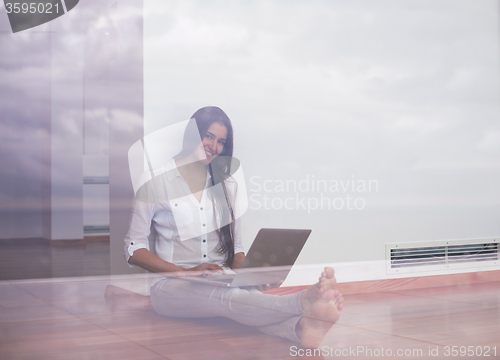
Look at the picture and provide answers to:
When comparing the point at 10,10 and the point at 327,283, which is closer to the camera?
the point at 327,283

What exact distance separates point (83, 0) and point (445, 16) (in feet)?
5.07

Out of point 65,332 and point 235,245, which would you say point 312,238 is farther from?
point 65,332

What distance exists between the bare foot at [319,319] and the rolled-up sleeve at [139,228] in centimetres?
50

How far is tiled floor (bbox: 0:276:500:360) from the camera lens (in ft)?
2.95

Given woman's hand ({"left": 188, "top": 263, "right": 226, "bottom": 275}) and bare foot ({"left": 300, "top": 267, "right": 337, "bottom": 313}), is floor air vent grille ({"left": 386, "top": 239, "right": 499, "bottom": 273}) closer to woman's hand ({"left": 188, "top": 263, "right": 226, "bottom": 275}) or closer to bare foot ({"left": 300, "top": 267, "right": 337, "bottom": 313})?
woman's hand ({"left": 188, "top": 263, "right": 226, "bottom": 275})

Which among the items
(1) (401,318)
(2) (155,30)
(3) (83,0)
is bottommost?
(1) (401,318)

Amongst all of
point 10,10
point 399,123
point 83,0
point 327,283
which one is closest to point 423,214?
point 399,123

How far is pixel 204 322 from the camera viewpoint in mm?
1083

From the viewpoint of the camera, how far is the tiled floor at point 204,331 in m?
0.90

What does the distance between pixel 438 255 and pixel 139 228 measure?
1.25m

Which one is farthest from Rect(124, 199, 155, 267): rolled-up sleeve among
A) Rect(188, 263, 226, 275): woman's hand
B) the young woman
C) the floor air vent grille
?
the floor air vent grille

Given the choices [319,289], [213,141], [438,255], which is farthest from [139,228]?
[438,255]

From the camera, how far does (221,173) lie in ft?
4.49

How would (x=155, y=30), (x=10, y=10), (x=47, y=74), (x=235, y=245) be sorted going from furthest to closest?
(x=47, y=74) < (x=10, y=10) < (x=155, y=30) < (x=235, y=245)
